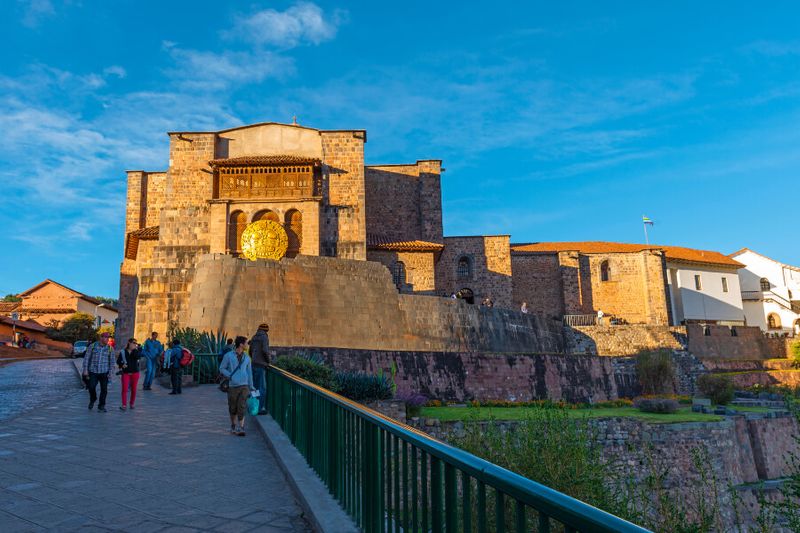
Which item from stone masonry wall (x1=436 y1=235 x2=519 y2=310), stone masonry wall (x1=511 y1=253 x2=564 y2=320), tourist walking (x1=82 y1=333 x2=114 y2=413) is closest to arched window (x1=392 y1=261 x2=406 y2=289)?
Answer: stone masonry wall (x1=436 y1=235 x2=519 y2=310)


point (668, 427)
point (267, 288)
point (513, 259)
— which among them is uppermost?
point (513, 259)

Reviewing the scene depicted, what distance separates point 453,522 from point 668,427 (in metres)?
16.8

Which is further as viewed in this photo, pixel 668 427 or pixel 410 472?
pixel 668 427

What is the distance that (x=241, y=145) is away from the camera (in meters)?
34.1

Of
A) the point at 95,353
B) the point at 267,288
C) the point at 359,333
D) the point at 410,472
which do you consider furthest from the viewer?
the point at 359,333

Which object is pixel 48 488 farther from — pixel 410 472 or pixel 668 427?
pixel 668 427

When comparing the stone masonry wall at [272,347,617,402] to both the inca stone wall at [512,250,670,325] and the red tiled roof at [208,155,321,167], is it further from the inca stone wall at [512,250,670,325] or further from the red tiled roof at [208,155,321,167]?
the red tiled roof at [208,155,321,167]

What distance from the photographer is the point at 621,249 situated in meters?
46.3

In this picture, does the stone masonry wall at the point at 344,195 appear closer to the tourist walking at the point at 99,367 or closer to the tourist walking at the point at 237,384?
the tourist walking at the point at 99,367

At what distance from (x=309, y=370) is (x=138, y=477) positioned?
8.43 metres

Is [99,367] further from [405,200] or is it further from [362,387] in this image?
[405,200]

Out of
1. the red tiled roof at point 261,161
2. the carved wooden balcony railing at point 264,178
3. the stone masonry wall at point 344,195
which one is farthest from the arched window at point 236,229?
the stone masonry wall at point 344,195

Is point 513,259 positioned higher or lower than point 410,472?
higher

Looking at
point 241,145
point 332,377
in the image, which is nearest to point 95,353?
point 332,377
